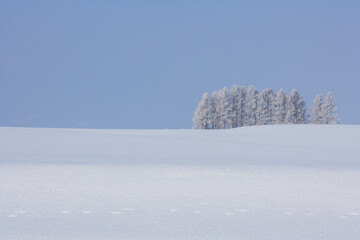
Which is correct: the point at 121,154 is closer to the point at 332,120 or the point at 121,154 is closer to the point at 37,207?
the point at 37,207

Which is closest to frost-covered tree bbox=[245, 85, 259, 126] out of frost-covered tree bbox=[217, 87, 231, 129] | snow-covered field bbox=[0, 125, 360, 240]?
frost-covered tree bbox=[217, 87, 231, 129]

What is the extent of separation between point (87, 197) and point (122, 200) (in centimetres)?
47

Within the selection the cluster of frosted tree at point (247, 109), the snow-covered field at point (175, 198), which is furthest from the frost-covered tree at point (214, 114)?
the snow-covered field at point (175, 198)

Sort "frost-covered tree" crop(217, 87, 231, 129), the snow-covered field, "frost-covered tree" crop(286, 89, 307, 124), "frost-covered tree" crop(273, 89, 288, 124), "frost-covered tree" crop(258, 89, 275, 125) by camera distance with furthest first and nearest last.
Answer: "frost-covered tree" crop(286, 89, 307, 124) → "frost-covered tree" crop(273, 89, 288, 124) → "frost-covered tree" crop(258, 89, 275, 125) → "frost-covered tree" crop(217, 87, 231, 129) → the snow-covered field

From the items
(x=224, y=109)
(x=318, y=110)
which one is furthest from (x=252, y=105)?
(x=318, y=110)

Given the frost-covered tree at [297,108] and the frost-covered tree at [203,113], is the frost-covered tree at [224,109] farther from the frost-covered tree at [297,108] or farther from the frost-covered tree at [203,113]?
the frost-covered tree at [297,108]

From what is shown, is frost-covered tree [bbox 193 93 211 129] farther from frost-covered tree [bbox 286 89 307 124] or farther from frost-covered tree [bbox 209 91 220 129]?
frost-covered tree [bbox 286 89 307 124]

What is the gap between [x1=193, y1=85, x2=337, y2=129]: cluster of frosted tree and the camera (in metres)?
42.7

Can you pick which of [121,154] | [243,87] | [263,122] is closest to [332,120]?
[263,122]

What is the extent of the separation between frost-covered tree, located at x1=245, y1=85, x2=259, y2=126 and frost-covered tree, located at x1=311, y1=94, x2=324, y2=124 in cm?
705

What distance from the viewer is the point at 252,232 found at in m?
4.13

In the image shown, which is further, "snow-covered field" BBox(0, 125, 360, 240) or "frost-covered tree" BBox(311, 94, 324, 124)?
"frost-covered tree" BBox(311, 94, 324, 124)

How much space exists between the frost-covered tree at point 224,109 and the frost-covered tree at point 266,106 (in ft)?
12.2

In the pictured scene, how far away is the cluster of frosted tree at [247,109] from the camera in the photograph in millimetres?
42719
